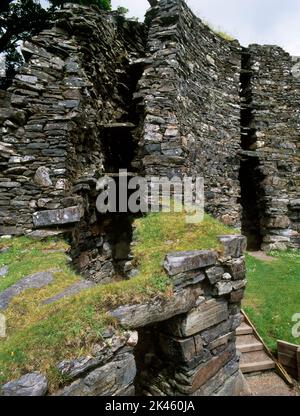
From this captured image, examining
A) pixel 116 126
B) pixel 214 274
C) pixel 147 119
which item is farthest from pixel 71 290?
pixel 116 126

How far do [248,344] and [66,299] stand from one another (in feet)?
14.7

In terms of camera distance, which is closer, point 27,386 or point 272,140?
point 27,386

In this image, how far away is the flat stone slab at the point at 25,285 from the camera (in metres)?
3.98

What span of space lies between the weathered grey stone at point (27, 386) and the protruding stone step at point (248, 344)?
15.7 feet

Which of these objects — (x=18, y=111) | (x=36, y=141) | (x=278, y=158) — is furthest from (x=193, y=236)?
(x=278, y=158)

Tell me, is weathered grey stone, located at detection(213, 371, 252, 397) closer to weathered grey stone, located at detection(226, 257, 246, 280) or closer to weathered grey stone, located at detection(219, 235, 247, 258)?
weathered grey stone, located at detection(226, 257, 246, 280)

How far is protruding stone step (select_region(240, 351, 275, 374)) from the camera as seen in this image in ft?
18.8

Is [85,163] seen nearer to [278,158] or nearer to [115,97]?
[115,97]

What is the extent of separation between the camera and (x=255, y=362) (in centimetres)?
589

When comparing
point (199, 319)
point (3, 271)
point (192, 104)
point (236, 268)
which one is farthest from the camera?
point (192, 104)

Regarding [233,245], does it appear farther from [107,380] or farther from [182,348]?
[107,380]

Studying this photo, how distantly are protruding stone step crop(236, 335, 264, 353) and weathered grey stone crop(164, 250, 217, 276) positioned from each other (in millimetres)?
2810
